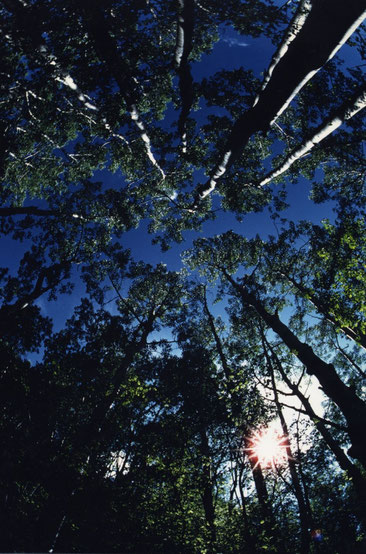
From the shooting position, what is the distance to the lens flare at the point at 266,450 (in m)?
8.41

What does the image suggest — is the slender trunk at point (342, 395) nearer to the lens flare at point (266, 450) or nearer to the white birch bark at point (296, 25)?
the lens flare at point (266, 450)

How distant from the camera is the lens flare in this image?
27.6 feet

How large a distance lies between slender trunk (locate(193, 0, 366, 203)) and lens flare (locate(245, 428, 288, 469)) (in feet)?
32.2

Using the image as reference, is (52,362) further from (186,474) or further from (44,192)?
(44,192)

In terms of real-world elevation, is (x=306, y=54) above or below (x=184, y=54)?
below

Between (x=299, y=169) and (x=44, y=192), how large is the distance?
43.4ft

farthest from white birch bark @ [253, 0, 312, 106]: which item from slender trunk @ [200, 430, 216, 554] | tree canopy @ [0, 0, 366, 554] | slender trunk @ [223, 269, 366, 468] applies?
slender trunk @ [200, 430, 216, 554]

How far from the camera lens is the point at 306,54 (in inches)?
195

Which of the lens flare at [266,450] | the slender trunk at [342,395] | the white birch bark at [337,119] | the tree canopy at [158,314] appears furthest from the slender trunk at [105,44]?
the lens flare at [266,450]

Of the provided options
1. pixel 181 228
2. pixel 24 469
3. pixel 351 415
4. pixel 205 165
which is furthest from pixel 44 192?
pixel 351 415

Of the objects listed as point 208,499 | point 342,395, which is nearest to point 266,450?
point 208,499

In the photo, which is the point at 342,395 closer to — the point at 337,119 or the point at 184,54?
the point at 337,119

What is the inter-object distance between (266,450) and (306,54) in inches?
435

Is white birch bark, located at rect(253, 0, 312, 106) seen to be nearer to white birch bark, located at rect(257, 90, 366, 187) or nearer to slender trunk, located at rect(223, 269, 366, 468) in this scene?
white birch bark, located at rect(257, 90, 366, 187)
